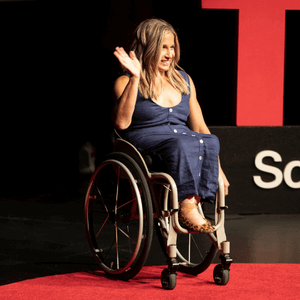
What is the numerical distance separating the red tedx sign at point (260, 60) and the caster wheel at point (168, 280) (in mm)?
2412

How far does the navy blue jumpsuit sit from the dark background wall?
9.64 feet

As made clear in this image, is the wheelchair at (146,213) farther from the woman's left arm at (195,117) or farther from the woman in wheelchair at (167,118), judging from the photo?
the woman's left arm at (195,117)

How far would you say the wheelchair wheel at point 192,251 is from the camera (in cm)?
244

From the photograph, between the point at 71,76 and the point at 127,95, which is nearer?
the point at 127,95

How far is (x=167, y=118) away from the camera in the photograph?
247 cm

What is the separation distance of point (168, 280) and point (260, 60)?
273 centimetres

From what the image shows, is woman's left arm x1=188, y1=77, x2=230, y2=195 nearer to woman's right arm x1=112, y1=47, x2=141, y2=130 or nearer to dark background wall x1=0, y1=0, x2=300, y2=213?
woman's right arm x1=112, y1=47, x2=141, y2=130

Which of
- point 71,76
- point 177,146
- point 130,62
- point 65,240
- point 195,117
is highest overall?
point 71,76

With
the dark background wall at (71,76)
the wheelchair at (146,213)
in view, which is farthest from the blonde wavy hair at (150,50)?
the dark background wall at (71,76)

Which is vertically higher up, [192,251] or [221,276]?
[221,276]

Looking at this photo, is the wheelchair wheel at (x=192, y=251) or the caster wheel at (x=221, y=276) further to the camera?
the wheelchair wheel at (x=192, y=251)

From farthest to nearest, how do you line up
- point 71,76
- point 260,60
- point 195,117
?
point 71,76 → point 260,60 → point 195,117

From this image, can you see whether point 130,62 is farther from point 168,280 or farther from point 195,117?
point 168,280

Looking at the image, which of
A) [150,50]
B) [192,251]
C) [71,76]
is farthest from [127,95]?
[71,76]
